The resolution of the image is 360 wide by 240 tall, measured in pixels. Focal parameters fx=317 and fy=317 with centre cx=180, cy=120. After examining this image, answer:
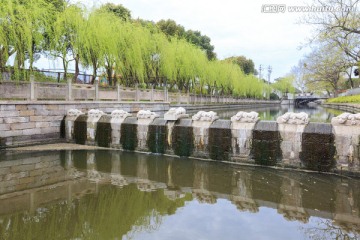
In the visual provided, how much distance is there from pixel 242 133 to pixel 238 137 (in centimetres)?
16

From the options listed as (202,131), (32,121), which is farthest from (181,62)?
(202,131)

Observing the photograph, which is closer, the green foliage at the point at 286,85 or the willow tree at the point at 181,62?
the willow tree at the point at 181,62

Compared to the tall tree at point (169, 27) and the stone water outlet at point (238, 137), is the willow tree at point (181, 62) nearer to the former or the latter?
the tall tree at point (169, 27)

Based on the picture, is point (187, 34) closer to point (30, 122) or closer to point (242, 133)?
point (30, 122)

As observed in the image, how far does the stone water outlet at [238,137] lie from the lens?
7.23m

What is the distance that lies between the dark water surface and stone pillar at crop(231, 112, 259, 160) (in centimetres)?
49

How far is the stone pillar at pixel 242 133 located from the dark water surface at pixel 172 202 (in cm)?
49

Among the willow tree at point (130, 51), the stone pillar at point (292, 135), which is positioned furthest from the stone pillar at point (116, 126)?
the willow tree at point (130, 51)

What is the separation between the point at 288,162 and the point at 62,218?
18.0 feet

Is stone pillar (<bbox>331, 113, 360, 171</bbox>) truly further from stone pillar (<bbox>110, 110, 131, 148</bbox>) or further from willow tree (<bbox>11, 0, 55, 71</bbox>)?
willow tree (<bbox>11, 0, 55, 71</bbox>)

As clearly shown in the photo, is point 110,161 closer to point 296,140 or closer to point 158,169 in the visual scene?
point 158,169

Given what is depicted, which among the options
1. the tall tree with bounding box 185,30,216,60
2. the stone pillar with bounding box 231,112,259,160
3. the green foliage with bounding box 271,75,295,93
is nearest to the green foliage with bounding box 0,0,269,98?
the stone pillar with bounding box 231,112,259,160

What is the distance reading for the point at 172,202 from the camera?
18.1ft

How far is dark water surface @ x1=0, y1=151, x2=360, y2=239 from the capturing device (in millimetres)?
4344
